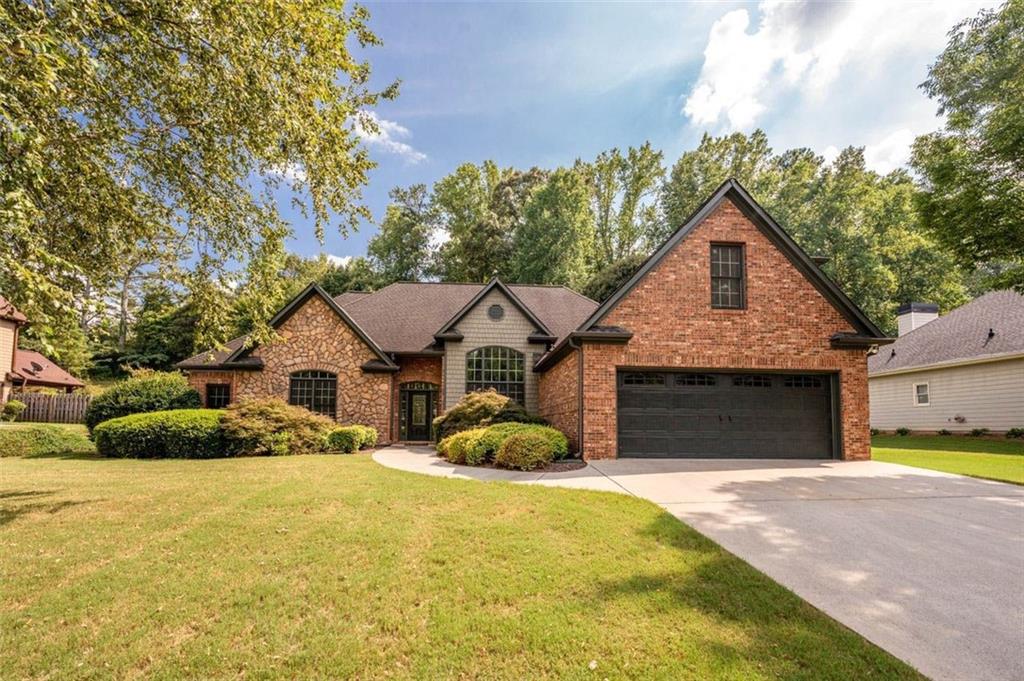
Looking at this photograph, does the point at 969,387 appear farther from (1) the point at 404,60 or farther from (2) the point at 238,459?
(2) the point at 238,459

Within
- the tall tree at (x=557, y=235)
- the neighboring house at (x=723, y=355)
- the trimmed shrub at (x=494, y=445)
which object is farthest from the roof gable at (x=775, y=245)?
the tall tree at (x=557, y=235)

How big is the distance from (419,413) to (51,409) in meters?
19.9

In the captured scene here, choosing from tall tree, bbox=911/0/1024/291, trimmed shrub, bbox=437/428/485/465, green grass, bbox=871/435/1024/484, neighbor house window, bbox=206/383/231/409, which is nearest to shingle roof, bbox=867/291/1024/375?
green grass, bbox=871/435/1024/484

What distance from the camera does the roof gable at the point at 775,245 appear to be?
40.0ft

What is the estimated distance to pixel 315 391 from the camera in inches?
647

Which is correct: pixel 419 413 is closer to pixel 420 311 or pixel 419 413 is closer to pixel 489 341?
pixel 489 341

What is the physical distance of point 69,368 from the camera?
111 feet

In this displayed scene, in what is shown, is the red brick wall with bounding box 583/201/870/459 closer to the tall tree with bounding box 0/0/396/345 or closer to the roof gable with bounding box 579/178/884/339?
the roof gable with bounding box 579/178/884/339

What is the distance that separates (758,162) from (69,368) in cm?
5312

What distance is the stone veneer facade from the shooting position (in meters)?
16.2

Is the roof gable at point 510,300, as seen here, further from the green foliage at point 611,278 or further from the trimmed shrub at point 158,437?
the green foliage at point 611,278

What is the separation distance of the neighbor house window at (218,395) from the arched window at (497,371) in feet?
29.0

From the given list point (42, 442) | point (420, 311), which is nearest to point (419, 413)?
point (420, 311)

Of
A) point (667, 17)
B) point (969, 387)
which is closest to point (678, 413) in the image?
point (667, 17)
